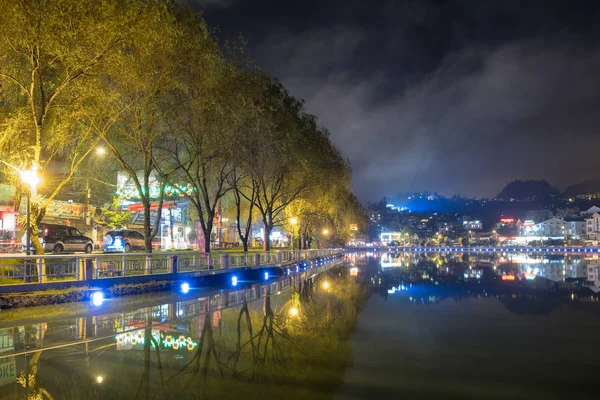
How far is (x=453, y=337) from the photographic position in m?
11.2

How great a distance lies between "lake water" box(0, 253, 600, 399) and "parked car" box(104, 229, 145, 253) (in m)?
21.9

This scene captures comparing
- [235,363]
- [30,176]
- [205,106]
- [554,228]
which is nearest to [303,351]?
[235,363]

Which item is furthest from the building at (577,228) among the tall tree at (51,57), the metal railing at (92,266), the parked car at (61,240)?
the tall tree at (51,57)

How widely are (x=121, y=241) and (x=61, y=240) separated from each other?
16.2 feet

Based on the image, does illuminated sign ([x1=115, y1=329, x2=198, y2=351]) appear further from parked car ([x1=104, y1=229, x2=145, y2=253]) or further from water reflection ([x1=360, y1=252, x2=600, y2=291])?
parked car ([x1=104, y1=229, x2=145, y2=253])

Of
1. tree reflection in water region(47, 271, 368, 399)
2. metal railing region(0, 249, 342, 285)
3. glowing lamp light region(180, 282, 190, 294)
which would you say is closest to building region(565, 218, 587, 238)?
metal railing region(0, 249, 342, 285)

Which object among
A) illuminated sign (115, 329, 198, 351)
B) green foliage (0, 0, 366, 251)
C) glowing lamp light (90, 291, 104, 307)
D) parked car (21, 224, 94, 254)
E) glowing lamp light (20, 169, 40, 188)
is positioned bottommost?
glowing lamp light (90, 291, 104, 307)

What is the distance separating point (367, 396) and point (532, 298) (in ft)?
50.4

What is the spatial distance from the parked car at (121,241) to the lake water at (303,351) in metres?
21.9

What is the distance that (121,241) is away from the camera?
126 ft

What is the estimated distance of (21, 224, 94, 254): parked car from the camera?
110 ft

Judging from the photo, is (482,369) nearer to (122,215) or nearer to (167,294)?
(167,294)

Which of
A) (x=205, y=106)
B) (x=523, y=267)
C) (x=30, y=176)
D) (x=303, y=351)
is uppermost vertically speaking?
(x=205, y=106)

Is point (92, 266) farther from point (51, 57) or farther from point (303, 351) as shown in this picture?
point (303, 351)
